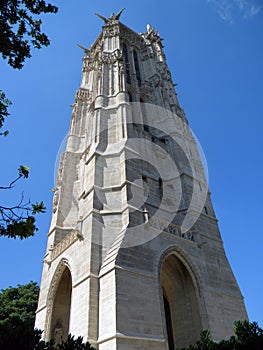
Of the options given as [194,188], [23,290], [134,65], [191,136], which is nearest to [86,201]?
[194,188]

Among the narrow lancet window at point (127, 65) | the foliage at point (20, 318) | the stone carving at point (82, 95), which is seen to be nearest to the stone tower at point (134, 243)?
the foliage at point (20, 318)

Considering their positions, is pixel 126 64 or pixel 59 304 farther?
pixel 126 64

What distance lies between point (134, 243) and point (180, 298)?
3.76m

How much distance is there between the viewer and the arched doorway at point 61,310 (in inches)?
490

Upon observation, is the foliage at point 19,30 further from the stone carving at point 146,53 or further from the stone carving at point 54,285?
the stone carving at point 146,53

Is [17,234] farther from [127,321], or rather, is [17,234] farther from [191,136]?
[191,136]

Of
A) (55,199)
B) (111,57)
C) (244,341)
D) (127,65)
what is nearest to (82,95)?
(111,57)

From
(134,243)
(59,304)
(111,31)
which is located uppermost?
(111,31)

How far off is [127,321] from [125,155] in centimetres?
802

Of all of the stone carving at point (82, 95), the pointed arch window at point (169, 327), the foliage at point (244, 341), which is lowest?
the foliage at point (244, 341)

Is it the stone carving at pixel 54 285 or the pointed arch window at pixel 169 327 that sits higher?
the stone carving at pixel 54 285

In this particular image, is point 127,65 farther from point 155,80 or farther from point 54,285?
point 54,285

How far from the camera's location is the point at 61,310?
13250 mm

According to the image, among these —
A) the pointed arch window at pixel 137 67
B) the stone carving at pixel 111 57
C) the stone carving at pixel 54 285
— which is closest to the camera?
the stone carving at pixel 54 285
